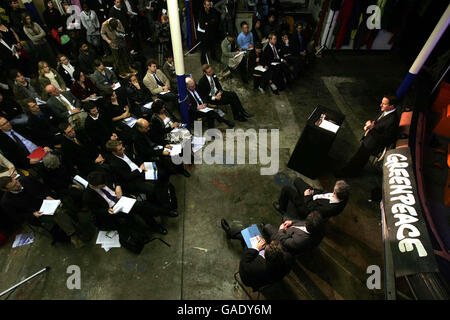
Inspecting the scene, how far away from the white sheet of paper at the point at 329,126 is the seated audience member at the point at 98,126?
3751 mm

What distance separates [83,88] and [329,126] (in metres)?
5.02

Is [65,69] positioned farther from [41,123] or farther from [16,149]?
[16,149]

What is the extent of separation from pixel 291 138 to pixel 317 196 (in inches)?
94.9

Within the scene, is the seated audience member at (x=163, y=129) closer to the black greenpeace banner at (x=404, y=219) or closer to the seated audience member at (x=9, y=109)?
the seated audience member at (x=9, y=109)

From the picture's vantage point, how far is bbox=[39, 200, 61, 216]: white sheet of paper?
3713 millimetres

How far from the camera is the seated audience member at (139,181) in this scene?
4121 mm

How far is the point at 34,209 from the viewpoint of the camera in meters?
3.75

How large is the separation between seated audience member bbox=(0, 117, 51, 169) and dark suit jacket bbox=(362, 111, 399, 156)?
19.0 feet

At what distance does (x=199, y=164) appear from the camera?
5.41 meters

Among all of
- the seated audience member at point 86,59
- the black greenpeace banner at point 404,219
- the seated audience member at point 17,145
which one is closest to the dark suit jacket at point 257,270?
the black greenpeace banner at point 404,219

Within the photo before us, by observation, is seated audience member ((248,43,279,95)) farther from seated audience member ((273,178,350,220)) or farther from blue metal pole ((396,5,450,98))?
seated audience member ((273,178,350,220))

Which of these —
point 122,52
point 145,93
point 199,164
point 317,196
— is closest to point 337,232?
point 317,196

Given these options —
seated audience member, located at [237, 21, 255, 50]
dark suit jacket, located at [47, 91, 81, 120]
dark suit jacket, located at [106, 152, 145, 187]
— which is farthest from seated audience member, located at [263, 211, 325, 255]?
seated audience member, located at [237, 21, 255, 50]

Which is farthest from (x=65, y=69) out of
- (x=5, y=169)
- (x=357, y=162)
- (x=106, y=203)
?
(x=357, y=162)
